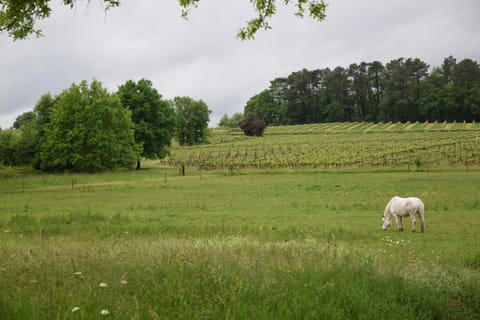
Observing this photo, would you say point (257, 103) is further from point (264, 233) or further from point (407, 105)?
point (264, 233)

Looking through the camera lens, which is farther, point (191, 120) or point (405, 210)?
point (191, 120)

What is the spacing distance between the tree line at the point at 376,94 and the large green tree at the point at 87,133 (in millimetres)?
103075

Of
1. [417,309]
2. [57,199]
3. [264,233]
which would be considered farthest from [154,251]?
[57,199]

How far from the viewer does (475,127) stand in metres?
104

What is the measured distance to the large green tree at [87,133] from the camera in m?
52.7

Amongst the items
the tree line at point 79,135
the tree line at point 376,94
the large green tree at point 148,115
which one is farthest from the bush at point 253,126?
the tree line at point 79,135

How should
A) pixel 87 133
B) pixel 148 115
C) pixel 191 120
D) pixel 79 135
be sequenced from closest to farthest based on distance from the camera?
pixel 79 135 < pixel 87 133 < pixel 148 115 < pixel 191 120

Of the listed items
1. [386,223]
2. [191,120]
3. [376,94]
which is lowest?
[386,223]

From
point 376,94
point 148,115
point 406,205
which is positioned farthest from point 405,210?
point 376,94

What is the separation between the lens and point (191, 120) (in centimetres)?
11181

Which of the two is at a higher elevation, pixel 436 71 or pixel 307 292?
pixel 436 71

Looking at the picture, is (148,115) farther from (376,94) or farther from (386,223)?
(376,94)

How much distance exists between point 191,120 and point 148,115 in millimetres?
47291

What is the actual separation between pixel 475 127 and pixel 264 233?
107709 mm
